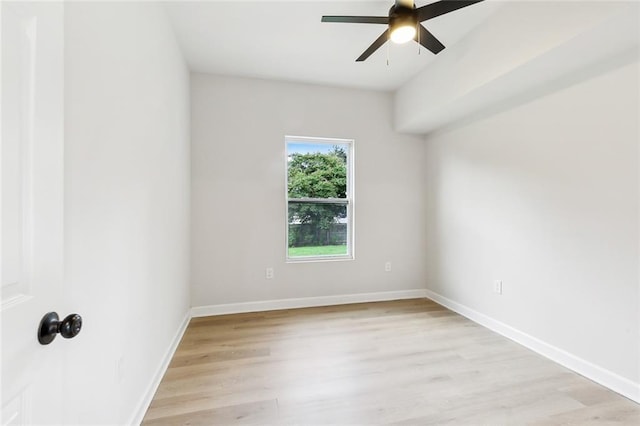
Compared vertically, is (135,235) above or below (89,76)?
below

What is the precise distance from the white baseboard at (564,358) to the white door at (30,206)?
2945 mm

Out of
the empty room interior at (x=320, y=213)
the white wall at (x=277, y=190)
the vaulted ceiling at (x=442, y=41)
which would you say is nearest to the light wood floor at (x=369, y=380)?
the empty room interior at (x=320, y=213)

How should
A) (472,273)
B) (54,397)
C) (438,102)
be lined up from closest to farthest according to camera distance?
(54,397)
(438,102)
(472,273)

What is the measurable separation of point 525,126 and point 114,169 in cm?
308

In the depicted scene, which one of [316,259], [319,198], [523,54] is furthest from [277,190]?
[523,54]

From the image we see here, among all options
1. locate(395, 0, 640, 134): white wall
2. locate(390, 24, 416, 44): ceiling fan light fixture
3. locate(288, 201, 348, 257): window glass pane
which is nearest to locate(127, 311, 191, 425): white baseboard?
locate(288, 201, 348, 257): window glass pane

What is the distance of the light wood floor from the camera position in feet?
5.32

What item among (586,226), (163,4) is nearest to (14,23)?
(163,4)

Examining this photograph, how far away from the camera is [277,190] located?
3.33 meters

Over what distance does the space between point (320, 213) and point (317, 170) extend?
56 centimetres

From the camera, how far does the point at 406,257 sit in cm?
376

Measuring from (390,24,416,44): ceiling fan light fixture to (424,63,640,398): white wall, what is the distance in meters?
1.35

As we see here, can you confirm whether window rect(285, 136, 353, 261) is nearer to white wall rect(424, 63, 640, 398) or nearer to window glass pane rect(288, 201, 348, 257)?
window glass pane rect(288, 201, 348, 257)

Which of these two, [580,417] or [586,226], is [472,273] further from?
[580,417]
